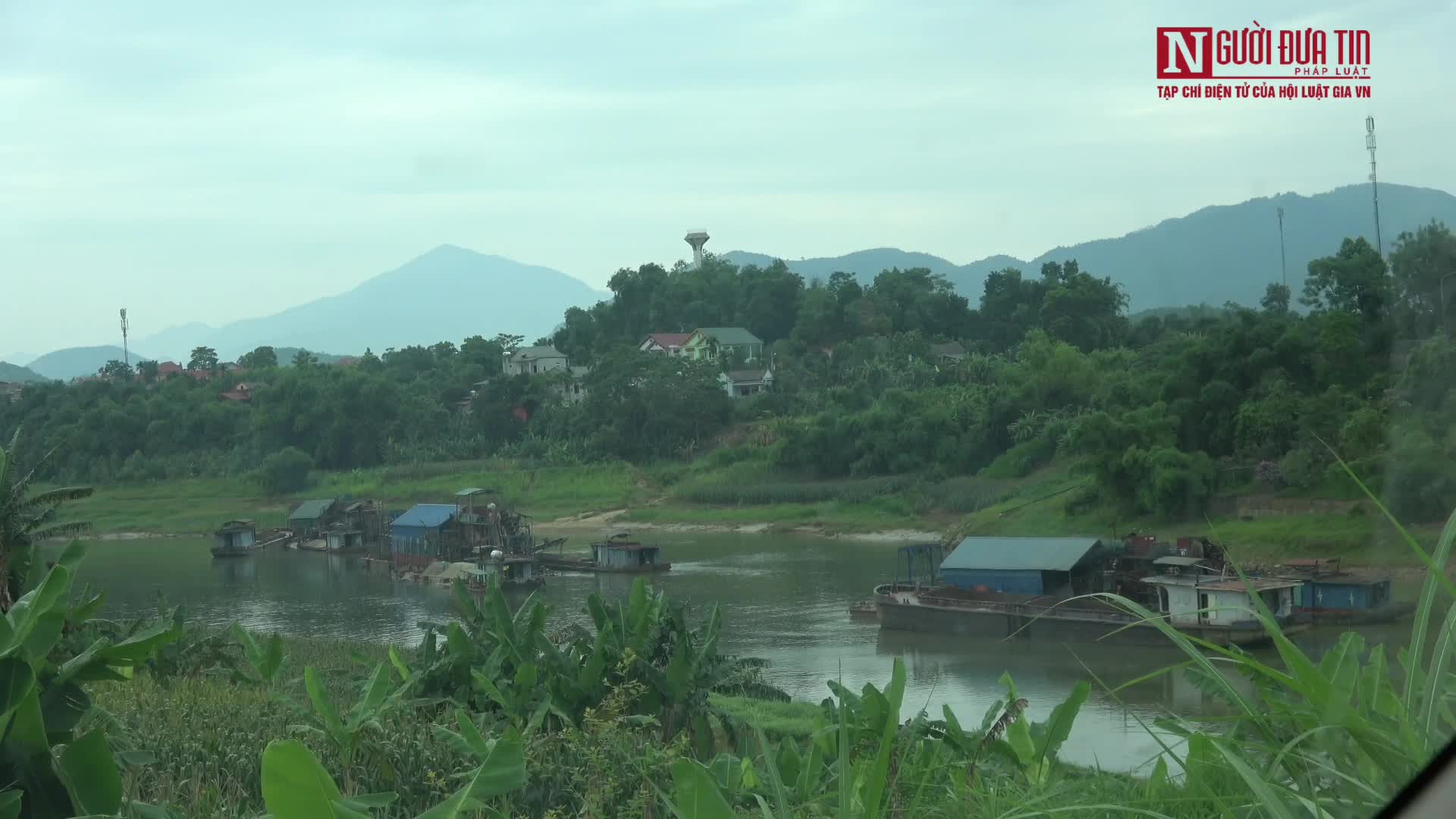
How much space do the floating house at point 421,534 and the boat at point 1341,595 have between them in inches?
786

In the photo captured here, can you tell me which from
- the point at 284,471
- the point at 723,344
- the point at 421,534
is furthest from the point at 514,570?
the point at 723,344

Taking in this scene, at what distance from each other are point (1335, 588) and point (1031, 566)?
14.7ft

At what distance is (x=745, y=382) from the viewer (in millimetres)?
46406

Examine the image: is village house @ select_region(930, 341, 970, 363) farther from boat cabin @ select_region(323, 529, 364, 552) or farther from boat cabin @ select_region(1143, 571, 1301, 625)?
boat cabin @ select_region(1143, 571, 1301, 625)

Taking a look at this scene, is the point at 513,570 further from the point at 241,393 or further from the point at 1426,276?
the point at 241,393

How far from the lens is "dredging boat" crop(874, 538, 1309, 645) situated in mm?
16312

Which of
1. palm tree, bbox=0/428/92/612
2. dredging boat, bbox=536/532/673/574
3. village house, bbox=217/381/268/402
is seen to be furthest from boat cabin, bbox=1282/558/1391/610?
village house, bbox=217/381/268/402

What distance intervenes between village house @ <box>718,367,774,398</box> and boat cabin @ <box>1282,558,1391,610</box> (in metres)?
29.8

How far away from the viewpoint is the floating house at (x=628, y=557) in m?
26.0

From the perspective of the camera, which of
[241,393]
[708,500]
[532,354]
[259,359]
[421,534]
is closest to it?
[421,534]

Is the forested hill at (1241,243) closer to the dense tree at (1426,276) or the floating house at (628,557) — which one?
the dense tree at (1426,276)

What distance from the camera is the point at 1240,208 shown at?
72625 millimetres

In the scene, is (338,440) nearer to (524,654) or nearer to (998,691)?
(998,691)

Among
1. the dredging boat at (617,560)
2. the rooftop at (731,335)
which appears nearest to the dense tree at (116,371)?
the rooftop at (731,335)
